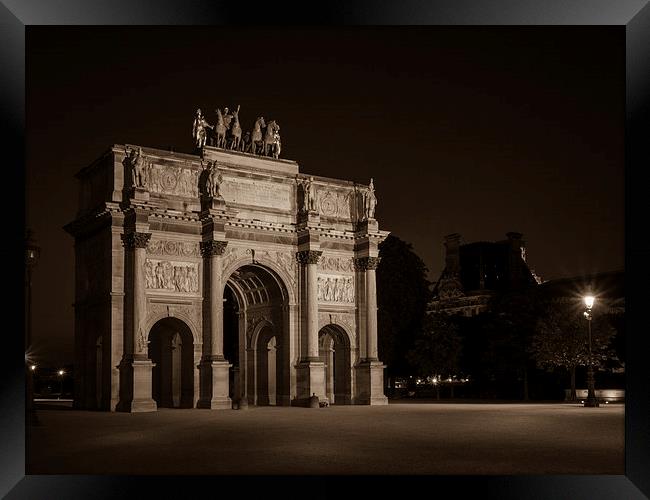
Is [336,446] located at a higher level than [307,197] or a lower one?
lower

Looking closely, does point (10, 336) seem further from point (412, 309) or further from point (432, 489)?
point (412, 309)

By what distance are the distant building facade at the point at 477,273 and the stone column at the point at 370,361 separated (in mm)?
33181

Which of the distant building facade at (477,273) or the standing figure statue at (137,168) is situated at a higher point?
the standing figure statue at (137,168)

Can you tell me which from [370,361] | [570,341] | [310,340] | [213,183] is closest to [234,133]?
[213,183]

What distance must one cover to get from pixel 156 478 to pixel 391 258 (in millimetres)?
48295

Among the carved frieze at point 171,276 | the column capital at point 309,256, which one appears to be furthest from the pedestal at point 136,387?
the column capital at point 309,256

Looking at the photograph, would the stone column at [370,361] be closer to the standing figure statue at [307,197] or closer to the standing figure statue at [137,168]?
the standing figure statue at [307,197]

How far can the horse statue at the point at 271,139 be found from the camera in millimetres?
46219

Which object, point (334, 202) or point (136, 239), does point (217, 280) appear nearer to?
point (136, 239)

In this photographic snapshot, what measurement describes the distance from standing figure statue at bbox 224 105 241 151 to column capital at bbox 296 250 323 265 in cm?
623

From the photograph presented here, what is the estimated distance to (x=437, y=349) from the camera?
188 feet

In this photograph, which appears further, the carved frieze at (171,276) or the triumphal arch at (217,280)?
the carved frieze at (171,276)

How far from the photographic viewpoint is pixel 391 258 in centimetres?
6150

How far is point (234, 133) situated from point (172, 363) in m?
11.7
